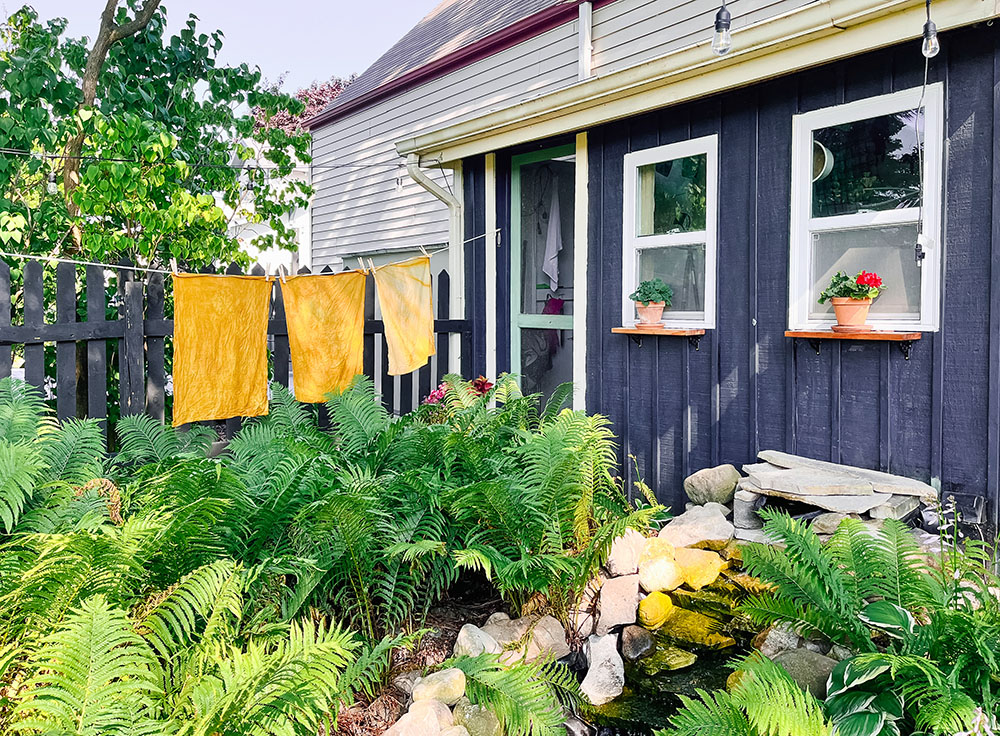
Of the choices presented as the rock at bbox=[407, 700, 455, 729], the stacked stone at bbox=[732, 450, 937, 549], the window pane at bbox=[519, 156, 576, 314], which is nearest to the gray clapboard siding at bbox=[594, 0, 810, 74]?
the window pane at bbox=[519, 156, 576, 314]

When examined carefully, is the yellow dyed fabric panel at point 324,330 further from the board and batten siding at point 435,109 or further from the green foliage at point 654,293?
the green foliage at point 654,293

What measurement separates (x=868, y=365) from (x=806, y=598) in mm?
1437

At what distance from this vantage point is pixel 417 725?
2354mm

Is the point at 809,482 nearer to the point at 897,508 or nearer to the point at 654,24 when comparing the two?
the point at 897,508

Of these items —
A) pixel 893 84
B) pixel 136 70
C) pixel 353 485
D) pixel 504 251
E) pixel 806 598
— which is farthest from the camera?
pixel 136 70

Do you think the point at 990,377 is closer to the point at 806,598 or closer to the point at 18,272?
the point at 806,598

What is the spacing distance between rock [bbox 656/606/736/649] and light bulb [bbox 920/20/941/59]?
7.71ft

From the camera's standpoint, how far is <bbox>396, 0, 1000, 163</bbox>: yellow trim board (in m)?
3.13

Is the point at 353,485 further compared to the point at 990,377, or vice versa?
the point at 990,377

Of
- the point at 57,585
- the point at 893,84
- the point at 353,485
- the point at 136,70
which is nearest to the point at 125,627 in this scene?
the point at 57,585

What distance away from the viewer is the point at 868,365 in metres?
3.55

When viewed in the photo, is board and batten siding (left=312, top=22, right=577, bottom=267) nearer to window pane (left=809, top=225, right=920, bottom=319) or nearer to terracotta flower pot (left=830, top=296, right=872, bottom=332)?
window pane (left=809, top=225, right=920, bottom=319)

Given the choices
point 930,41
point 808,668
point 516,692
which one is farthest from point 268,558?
point 930,41

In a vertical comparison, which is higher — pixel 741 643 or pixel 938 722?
pixel 938 722
